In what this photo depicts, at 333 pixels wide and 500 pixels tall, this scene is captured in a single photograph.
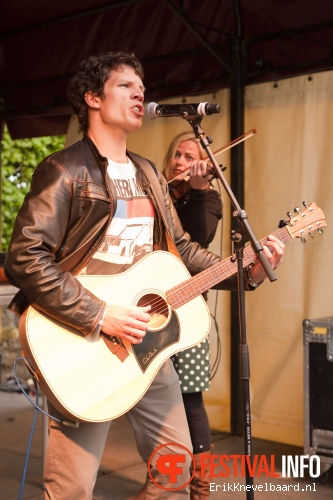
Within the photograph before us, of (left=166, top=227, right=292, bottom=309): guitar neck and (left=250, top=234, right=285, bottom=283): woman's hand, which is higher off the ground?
(left=250, top=234, right=285, bottom=283): woman's hand

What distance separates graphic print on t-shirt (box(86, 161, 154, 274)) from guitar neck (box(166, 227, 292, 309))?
203mm

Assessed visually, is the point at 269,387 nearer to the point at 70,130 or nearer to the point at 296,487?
the point at 296,487

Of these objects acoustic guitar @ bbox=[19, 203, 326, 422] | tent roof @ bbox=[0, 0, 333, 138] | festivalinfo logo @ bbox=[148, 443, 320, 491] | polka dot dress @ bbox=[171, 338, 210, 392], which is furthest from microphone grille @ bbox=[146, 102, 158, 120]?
tent roof @ bbox=[0, 0, 333, 138]

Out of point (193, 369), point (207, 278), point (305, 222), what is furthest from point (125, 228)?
point (193, 369)

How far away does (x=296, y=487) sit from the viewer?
4.04 metres

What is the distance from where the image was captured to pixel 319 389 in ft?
13.4

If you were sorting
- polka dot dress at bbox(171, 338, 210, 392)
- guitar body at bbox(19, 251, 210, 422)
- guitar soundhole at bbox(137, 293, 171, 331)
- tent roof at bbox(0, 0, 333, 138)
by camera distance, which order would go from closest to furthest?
guitar body at bbox(19, 251, 210, 422), guitar soundhole at bbox(137, 293, 171, 331), polka dot dress at bbox(171, 338, 210, 392), tent roof at bbox(0, 0, 333, 138)

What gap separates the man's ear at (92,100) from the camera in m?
2.73

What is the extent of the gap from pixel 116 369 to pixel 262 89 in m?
3.08

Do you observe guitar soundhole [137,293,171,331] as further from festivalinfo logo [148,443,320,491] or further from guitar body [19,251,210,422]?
festivalinfo logo [148,443,320,491]

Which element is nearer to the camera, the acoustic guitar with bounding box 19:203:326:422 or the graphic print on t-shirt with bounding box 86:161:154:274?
the acoustic guitar with bounding box 19:203:326:422

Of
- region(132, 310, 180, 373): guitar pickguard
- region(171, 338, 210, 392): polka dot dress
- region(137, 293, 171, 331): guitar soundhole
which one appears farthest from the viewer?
region(171, 338, 210, 392): polka dot dress

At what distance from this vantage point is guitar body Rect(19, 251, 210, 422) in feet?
7.82

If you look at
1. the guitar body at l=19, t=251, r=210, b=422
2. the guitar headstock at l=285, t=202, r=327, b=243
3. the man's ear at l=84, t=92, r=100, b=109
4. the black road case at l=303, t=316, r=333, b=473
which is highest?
the man's ear at l=84, t=92, r=100, b=109
